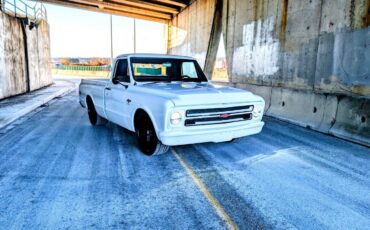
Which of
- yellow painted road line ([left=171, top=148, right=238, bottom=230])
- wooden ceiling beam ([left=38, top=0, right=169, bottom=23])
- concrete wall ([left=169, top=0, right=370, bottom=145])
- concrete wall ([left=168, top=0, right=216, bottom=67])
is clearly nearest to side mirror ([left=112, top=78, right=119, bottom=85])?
yellow painted road line ([left=171, top=148, right=238, bottom=230])

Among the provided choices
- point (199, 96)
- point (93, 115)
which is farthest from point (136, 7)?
point (199, 96)

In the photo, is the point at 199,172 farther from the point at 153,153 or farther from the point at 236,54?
the point at 236,54

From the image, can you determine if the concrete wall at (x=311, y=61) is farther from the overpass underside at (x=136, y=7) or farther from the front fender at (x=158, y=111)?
the overpass underside at (x=136, y=7)

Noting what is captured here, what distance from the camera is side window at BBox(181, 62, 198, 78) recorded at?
589 cm

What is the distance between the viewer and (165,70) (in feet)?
18.7

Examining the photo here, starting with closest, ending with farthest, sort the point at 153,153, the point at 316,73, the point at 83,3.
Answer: the point at 153,153 → the point at 316,73 → the point at 83,3

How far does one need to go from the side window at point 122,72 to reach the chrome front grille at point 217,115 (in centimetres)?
187

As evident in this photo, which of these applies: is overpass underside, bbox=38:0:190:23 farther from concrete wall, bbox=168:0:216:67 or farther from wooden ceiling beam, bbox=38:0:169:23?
concrete wall, bbox=168:0:216:67

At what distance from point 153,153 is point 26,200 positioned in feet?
6.56

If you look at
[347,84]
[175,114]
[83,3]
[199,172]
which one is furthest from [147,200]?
[83,3]

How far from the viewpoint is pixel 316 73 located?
7.19 meters

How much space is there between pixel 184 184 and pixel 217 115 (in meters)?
1.27

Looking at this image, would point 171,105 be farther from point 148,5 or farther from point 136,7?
point 136,7

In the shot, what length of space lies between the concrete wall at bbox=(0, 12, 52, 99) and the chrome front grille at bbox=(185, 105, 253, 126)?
33.1 ft
